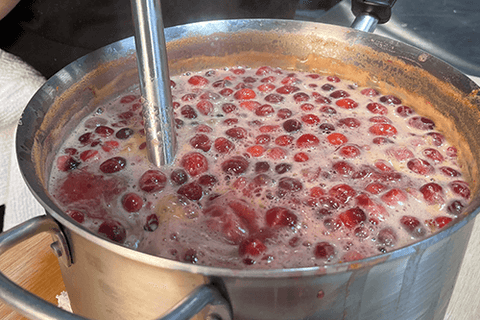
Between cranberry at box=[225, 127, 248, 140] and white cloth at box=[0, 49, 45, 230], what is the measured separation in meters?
0.70

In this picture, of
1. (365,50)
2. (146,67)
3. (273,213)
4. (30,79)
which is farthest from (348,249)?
(30,79)

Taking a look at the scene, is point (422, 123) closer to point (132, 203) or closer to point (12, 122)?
point (132, 203)

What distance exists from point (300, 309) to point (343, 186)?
310 mm

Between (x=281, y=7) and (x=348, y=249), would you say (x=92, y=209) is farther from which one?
(x=281, y=7)

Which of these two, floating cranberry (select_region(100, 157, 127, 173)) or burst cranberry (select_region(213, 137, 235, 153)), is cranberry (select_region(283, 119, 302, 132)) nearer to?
burst cranberry (select_region(213, 137, 235, 153))

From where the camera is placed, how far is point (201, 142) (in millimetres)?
829

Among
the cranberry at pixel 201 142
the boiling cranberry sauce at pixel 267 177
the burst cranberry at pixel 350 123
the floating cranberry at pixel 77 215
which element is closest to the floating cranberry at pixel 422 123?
the boiling cranberry sauce at pixel 267 177

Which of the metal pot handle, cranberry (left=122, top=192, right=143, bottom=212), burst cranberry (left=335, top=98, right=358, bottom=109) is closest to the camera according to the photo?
the metal pot handle

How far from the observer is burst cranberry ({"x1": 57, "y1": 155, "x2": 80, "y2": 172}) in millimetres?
772

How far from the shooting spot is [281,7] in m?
1.47

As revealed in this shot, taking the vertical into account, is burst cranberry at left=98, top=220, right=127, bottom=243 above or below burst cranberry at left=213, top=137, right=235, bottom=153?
below

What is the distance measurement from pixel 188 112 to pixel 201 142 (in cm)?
12

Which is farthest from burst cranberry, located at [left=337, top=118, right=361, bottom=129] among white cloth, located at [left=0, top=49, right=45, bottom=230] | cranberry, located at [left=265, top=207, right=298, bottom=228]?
white cloth, located at [left=0, top=49, right=45, bottom=230]

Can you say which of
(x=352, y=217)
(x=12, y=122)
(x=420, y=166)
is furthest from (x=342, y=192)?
(x=12, y=122)
